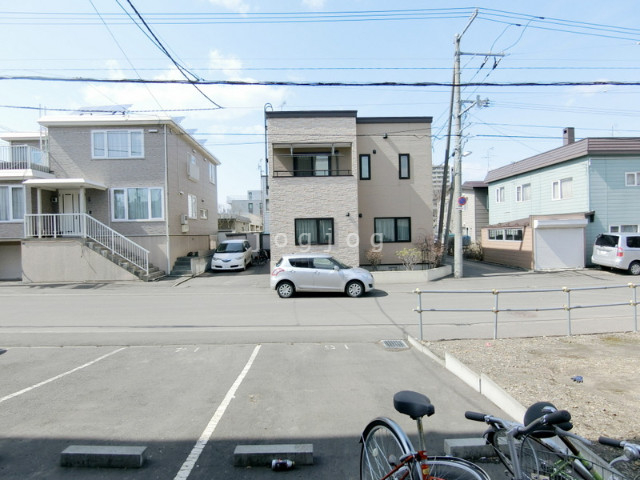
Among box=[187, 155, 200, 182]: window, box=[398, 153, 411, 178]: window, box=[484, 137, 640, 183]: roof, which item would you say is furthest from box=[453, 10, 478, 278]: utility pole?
box=[187, 155, 200, 182]: window

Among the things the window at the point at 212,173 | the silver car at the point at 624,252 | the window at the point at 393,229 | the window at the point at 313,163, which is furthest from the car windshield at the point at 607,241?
the window at the point at 212,173

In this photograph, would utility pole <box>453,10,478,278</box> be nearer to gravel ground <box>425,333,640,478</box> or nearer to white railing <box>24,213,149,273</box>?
gravel ground <box>425,333,640,478</box>

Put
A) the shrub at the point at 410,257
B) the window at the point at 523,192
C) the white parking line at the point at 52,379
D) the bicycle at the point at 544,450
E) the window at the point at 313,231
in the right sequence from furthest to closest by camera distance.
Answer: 1. the window at the point at 523,192
2. the window at the point at 313,231
3. the shrub at the point at 410,257
4. the white parking line at the point at 52,379
5. the bicycle at the point at 544,450

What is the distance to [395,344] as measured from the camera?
24.8ft

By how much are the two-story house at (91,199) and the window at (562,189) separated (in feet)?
72.1

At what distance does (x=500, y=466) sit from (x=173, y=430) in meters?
3.13

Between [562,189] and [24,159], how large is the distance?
29436 millimetres

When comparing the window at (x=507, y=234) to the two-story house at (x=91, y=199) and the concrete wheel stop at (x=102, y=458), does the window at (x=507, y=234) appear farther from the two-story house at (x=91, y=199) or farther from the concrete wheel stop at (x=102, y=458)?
the concrete wheel stop at (x=102, y=458)

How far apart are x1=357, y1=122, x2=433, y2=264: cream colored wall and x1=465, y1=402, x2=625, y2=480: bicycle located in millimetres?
18732

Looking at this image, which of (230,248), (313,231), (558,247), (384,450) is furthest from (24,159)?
(558,247)

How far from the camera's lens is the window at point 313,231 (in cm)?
1912

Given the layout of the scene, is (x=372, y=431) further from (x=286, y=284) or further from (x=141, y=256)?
(x=141, y=256)

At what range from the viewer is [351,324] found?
957 cm

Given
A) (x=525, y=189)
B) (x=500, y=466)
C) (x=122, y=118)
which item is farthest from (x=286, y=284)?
(x=525, y=189)
